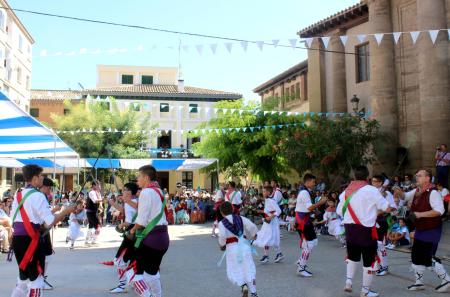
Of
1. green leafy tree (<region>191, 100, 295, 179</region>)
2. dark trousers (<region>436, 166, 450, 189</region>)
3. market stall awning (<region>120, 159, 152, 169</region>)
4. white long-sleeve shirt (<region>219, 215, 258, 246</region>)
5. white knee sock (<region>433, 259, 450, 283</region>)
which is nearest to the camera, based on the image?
white long-sleeve shirt (<region>219, 215, 258, 246</region>)

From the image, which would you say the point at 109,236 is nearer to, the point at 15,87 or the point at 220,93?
the point at 15,87

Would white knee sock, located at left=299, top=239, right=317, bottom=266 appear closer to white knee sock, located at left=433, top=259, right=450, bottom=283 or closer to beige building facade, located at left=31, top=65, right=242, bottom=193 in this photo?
white knee sock, located at left=433, top=259, right=450, bottom=283

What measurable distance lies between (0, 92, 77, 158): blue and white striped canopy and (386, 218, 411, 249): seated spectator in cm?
910

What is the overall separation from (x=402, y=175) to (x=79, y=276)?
15.1 metres

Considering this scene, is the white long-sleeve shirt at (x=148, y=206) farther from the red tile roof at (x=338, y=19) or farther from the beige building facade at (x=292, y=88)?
the beige building facade at (x=292, y=88)

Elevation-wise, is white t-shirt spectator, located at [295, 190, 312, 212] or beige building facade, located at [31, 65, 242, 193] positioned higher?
beige building facade, located at [31, 65, 242, 193]

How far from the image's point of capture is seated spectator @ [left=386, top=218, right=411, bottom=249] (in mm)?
12922

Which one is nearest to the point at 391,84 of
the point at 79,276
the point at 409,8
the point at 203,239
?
Result: the point at 409,8

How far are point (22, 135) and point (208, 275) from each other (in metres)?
5.73

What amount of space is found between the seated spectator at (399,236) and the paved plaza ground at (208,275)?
0.73 metres

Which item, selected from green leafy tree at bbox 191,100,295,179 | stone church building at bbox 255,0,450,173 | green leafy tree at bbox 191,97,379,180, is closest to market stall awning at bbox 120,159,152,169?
green leafy tree at bbox 191,100,295,179

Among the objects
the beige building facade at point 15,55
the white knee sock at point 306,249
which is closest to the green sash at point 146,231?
the white knee sock at point 306,249

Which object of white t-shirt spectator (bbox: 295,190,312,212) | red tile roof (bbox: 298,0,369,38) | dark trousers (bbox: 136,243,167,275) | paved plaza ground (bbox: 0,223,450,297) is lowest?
paved plaza ground (bbox: 0,223,450,297)

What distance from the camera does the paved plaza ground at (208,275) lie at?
26.0ft
